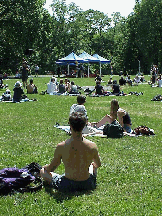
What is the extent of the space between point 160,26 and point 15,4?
92.9 ft

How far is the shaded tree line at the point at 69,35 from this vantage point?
48.4m

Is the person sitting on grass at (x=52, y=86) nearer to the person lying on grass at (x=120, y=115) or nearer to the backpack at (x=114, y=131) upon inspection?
the person lying on grass at (x=120, y=115)

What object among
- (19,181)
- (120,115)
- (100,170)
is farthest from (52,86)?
(19,181)

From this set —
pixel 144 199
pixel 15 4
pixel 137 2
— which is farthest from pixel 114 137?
pixel 137 2

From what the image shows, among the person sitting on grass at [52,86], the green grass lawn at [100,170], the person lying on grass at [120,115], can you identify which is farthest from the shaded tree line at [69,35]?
the person lying on grass at [120,115]

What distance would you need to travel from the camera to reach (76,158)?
18.3ft

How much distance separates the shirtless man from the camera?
18.1ft

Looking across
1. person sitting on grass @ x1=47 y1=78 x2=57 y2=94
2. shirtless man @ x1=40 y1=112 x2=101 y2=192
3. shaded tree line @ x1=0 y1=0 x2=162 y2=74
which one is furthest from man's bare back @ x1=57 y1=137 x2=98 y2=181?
shaded tree line @ x1=0 y1=0 x2=162 y2=74

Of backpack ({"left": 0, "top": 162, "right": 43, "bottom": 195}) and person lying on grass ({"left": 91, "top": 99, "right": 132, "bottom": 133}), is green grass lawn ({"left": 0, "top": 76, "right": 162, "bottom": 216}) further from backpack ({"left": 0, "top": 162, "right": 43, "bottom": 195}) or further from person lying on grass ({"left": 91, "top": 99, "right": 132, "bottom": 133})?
person lying on grass ({"left": 91, "top": 99, "right": 132, "bottom": 133})

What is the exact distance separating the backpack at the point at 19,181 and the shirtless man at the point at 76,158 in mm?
463

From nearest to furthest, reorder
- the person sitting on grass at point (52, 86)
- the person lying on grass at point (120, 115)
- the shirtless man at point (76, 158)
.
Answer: the shirtless man at point (76, 158) < the person lying on grass at point (120, 115) < the person sitting on grass at point (52, 86)

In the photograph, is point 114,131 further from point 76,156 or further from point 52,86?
point 52,86

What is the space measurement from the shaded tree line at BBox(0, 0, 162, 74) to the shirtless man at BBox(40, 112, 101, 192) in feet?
135

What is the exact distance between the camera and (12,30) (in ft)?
163
